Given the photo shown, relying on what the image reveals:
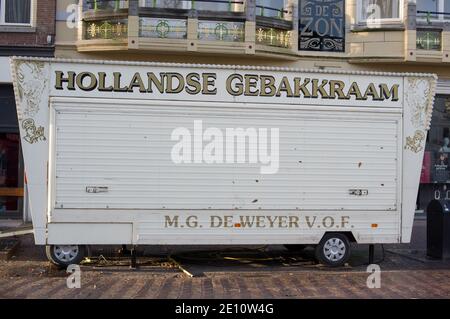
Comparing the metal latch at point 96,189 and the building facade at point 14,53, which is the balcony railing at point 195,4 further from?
the metal latch at point 96,189

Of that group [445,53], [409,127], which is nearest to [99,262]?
[409,127]

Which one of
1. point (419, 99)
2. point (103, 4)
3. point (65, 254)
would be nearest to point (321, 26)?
point (103, 4)

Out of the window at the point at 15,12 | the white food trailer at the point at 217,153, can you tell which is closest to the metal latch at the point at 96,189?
the white food trailer at the point at 217,153

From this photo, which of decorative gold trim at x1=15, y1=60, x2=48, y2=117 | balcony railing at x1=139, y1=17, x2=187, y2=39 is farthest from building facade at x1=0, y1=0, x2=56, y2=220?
decorative gold trim at x1=15, y1=60, x2=48, y2=117

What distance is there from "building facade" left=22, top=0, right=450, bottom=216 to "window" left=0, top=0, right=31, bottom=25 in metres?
0.90

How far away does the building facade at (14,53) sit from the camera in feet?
49.0

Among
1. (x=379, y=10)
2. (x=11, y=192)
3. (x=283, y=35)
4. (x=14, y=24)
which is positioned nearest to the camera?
(x=14, y=24)

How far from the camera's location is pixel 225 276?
8820 millimetres

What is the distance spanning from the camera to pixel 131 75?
29.8ft

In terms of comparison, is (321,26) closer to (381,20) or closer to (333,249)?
(381,20)

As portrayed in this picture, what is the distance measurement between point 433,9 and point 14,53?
1175 centimetres

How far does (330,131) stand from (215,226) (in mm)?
2489

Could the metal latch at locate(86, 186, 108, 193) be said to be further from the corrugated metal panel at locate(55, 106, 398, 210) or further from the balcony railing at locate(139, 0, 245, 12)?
the balcony railing at locate(139, 0, 245, 12)

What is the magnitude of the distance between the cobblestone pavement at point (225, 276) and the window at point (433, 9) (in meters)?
7.82
